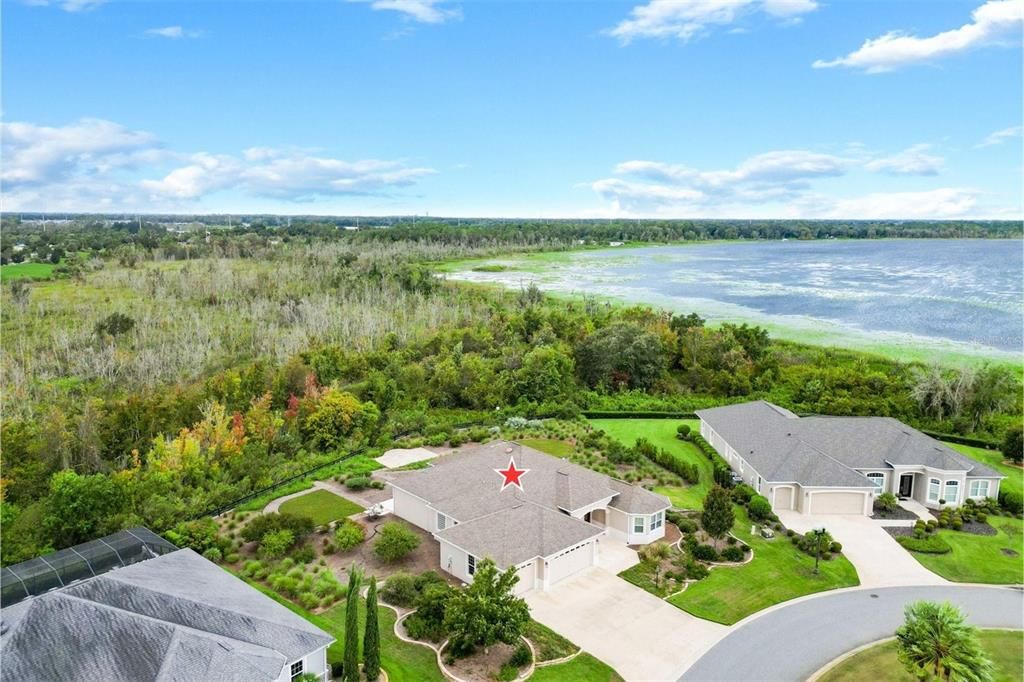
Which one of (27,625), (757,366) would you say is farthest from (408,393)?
(27,625)

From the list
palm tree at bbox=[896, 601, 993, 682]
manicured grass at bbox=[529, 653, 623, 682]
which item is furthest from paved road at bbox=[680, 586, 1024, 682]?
palm tree at bbox=[896, 601, 993, 682]

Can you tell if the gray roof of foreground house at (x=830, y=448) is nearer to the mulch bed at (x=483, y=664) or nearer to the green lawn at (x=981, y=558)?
the green lawn at (x=981, y=558)

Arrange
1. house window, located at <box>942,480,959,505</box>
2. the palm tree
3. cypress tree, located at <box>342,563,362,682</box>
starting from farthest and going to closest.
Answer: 1. house window, located at <box>942,480,959,505</box>
2. cypress tree, located at <box>342,563,362,682</box>
3. the palm tree

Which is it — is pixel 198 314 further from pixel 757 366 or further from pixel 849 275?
pixel 849 275

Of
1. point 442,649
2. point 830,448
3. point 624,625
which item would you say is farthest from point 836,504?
point 442,649

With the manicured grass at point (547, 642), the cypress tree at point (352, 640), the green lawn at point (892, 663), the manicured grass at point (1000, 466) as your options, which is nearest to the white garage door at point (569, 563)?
the manicured grass at point (547, 642)

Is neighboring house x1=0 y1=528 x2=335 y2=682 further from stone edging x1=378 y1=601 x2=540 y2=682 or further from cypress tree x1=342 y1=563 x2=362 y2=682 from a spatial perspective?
stone edging x1=378 y1=601 x2=540 y2=682

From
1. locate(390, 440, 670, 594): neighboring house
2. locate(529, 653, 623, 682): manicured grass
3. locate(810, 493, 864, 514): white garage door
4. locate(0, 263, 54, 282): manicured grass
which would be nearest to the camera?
locate(529, 653, 623, 682): manicured grass
